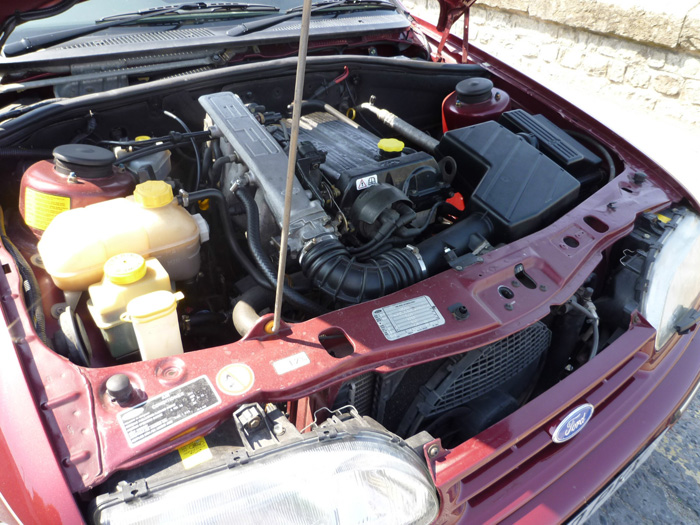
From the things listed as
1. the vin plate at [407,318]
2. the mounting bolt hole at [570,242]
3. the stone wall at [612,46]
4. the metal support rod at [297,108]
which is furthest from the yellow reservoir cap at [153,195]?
the stone wall at [612,46]

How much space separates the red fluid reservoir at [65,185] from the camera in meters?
1.52

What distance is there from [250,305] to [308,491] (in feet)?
2.06

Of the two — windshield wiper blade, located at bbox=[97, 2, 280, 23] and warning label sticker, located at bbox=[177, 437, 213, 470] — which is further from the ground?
windshield wiper blade, located at bbox=[97, 2, 280, 23]

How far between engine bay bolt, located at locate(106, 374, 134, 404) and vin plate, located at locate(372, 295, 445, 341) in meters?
0.57

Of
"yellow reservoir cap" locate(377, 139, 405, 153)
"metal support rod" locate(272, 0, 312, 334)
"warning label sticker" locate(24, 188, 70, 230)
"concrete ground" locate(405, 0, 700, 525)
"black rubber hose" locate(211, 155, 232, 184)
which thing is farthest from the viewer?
"concrete ground" locate(405, 0, 700, 525)

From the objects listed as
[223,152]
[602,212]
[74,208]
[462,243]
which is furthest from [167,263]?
[602,212]

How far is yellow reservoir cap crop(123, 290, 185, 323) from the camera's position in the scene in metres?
1.18

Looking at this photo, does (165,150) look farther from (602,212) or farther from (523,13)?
(523,13)

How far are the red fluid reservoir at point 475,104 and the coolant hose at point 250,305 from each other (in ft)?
4.32

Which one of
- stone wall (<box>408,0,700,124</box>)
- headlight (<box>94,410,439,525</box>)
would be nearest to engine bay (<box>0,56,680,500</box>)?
headlight (<box>94,410,439,525</box>)

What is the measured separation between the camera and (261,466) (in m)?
1.00

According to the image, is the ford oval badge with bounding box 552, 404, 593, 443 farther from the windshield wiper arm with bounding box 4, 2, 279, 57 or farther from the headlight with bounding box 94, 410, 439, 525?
the windshield wiper arm with bounding box 4, 2, 279, 57

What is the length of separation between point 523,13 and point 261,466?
655 cm

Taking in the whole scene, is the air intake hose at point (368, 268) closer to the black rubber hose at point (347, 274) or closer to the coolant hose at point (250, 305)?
the black rubber hose at point (347, 274)
